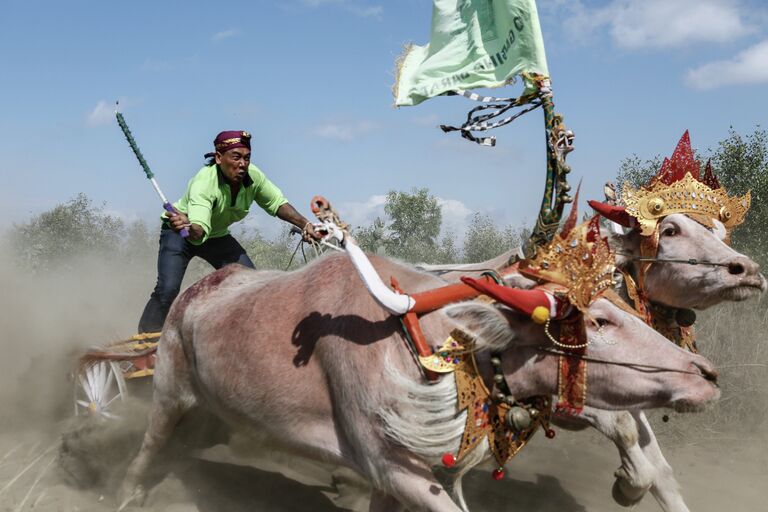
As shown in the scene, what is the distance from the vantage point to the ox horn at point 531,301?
11.0 feet

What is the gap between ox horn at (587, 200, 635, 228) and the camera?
→ 5188mm

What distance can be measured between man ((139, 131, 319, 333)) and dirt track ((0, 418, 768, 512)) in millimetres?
1329

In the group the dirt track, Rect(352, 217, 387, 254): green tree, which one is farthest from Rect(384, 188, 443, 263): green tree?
the dirt track

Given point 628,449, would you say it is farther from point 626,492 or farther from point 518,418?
point 518,418

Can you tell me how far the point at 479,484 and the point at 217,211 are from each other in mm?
3172

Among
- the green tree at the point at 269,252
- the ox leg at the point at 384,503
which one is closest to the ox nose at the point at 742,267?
the ox leg at the point at 384,503

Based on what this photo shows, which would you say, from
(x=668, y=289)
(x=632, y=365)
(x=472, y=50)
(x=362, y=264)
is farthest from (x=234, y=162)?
(x=632, y=365)

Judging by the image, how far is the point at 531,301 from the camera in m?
3.38

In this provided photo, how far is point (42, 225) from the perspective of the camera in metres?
22.8

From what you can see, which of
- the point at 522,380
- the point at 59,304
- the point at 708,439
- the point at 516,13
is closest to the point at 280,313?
the point at 522,380

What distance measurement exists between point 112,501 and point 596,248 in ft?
13.6

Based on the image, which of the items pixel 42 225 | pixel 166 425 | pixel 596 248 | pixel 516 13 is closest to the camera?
pixel 596 248

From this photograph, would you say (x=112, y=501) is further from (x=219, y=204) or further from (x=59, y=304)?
(x=59, y=304)

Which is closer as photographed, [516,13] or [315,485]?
[516,13]
